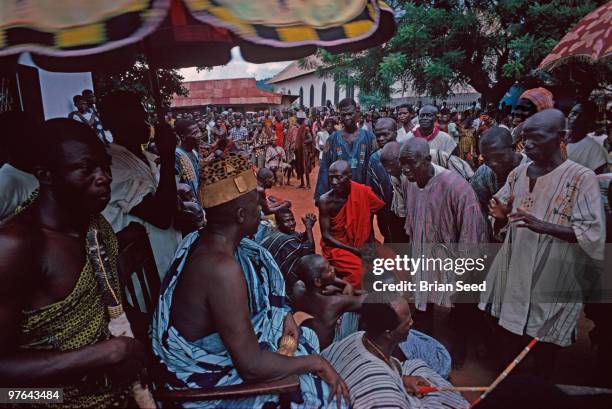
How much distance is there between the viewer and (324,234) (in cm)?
396

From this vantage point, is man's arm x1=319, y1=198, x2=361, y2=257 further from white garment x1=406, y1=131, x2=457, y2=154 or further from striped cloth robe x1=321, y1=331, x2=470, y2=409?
white garment x1=406, y1=131, x2=457, y2=154

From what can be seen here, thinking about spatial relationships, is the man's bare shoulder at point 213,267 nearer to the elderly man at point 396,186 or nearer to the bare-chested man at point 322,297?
the bare-chested man at point 322,297

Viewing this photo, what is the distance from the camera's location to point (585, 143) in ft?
14.3

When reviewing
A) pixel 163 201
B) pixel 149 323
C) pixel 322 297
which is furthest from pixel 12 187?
pixel 322 297

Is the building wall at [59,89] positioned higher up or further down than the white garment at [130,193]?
higher up

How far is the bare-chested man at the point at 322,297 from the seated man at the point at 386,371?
1.38 ft

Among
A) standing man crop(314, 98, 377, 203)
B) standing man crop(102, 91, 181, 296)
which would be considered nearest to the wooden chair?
standing man crop(102, 91, 181, 296)

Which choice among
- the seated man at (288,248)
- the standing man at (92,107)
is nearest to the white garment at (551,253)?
the seated man at (288,248)

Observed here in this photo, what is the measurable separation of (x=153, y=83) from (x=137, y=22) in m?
2.33

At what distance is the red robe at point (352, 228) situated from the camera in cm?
382

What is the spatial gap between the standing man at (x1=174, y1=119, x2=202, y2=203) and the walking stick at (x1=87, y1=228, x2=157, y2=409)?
182 centimetres

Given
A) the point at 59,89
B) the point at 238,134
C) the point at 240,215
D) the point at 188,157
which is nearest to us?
the point at 240,215

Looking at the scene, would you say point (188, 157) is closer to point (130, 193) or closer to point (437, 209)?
point (130, 193)

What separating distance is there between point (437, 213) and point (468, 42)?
440 inches
